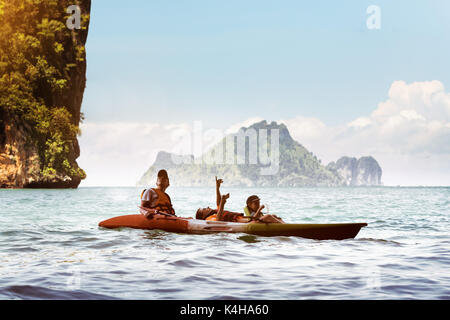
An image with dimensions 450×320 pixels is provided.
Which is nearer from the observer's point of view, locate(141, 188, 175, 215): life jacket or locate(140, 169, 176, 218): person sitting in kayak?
locate(140, 169, 176, 218): person sitting in kayak

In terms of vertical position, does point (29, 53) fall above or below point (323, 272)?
above

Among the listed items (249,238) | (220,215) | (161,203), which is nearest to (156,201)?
(161,203)

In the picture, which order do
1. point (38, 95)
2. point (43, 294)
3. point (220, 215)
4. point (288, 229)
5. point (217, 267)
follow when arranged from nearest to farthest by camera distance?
point (43, 294)
point (217, 267)
point (288, 229)
point (220, 215)
point (38, 95)

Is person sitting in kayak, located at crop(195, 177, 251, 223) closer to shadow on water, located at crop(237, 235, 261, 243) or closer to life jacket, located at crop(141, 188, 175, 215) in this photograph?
shadow on water, located at crop(237, 235, 261, 243)

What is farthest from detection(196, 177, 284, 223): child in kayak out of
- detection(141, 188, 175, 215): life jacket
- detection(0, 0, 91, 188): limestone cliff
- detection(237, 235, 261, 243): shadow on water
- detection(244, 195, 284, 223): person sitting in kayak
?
detection(0, 0, 91, 188): limestone cliff

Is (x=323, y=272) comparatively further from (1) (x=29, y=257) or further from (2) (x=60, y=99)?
(2) (x=60, y=99)

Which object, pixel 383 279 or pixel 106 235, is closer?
pixel 383 279

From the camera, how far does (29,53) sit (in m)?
45.8

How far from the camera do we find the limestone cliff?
4253 centimetres

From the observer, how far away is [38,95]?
46656 mm

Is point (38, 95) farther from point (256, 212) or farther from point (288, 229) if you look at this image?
point (288, 229)

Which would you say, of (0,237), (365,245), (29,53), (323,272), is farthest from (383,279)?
(29,53)

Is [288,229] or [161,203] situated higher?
[161,203]

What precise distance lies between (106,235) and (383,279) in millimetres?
6106
